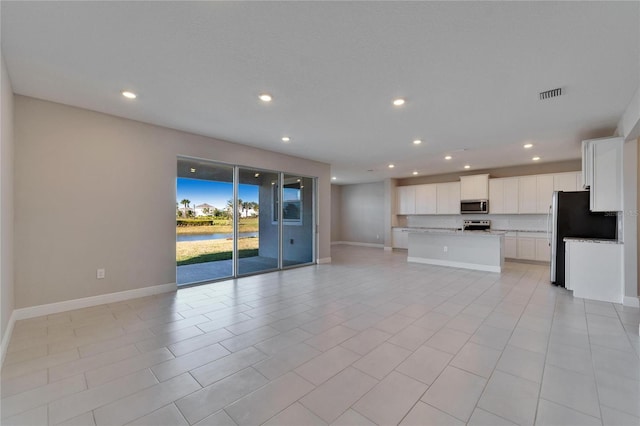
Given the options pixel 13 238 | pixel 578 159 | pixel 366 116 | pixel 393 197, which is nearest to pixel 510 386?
pixel 366 116

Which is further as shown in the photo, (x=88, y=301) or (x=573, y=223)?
(x=573, y=223)

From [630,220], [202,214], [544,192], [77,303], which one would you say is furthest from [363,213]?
[77,303]

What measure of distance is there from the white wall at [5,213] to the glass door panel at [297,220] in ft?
13.9

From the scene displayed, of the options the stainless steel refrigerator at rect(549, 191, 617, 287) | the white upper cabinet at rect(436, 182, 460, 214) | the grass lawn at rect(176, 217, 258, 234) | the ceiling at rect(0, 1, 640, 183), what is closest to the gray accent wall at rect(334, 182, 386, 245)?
the white upper cabinet at rect(436, 182, 460, 214)

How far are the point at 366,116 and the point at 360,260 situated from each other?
15.3 ft

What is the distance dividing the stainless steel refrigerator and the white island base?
3.47 feet

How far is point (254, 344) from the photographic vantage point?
2.62 m

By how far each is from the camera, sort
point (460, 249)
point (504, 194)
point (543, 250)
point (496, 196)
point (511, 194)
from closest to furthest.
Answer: point (460, 249)
point (543, 250)
point (511, 194)
point (504, 194)
point (496, 196)

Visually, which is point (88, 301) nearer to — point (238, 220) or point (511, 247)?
point (238, 220)

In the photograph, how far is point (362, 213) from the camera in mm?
11344

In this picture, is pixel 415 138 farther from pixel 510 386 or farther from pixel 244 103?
pixel 510 386

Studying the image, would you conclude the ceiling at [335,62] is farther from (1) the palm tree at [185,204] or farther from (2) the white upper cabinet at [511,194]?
(2) the white upper cabinet at [511,194]

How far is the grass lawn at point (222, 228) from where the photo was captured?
4.81 m

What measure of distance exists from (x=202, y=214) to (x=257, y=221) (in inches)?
48.8
